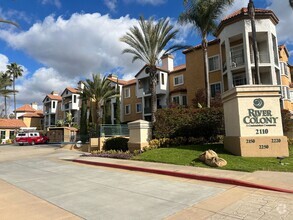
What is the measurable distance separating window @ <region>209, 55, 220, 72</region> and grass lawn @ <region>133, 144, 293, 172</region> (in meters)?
16.8

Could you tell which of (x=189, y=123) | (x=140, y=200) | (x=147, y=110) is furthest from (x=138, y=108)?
(x=140, y=200)

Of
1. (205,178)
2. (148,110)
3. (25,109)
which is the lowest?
(205,178)

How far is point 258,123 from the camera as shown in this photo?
12.2 metres

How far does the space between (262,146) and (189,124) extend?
19.7 feet

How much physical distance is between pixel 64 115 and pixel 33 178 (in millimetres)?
54127

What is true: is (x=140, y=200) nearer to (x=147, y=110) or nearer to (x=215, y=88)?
(x=215, y=88)

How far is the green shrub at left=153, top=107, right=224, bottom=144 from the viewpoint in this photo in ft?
55.7

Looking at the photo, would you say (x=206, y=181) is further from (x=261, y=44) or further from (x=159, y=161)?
(x=261, y=44)

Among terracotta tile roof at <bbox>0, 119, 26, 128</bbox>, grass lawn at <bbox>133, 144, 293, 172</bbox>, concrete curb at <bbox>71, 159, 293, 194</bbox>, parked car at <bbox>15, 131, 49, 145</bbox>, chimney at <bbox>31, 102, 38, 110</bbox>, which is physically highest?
chimney at <bbox>31, 102, 38, 110</bbox>

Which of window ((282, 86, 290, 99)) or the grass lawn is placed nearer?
the grass lawn

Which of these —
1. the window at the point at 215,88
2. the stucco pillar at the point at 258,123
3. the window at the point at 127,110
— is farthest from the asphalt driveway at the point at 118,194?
the window at the point at 127,110

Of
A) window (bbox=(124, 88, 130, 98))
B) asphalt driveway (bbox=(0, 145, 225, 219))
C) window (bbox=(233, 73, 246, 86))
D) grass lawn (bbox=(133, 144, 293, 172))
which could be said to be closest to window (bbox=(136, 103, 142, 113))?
window (bbox=(124, 88, 130, 98))

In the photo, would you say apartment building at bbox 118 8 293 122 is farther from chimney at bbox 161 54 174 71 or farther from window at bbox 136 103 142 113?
window at bbox 136 103 142 113

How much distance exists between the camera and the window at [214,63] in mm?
29123
